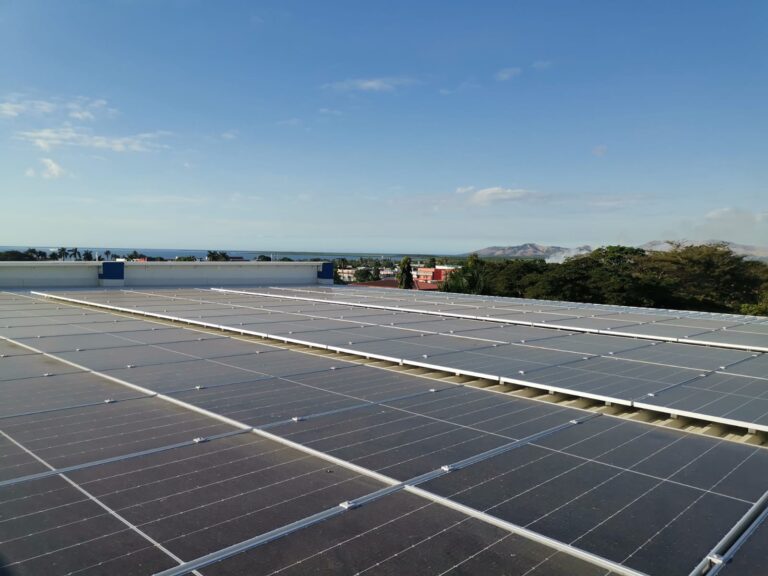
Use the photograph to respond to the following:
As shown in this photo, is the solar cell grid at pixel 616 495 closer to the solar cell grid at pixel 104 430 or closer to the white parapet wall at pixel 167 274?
the solar cell grid at pixel 104 430

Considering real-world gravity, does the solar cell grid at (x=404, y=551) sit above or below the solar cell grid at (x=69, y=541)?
below

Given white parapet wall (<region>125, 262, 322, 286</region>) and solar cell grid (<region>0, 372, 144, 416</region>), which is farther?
white parapet wall (<region>125, 262, 322, 286</region>)

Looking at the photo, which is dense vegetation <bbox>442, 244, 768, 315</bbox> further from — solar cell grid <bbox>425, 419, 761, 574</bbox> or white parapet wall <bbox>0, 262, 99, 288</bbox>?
solar cell grid <bbox>425, 419, 761, 574</bbox>

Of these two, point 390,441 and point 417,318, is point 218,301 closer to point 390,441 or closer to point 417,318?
point 417,318

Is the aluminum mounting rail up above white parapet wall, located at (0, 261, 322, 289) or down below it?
below

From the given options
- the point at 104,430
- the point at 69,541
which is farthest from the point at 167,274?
the point at 69,541

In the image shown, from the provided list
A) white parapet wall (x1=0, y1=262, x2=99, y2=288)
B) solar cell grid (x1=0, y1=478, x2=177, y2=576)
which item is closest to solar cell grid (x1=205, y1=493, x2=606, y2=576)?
solar cell grid (x1=0, y1=478, x2=177, y2=576)

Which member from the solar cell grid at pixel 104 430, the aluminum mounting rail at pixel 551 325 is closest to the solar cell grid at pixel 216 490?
the solar cell grid at pixel 104 430
